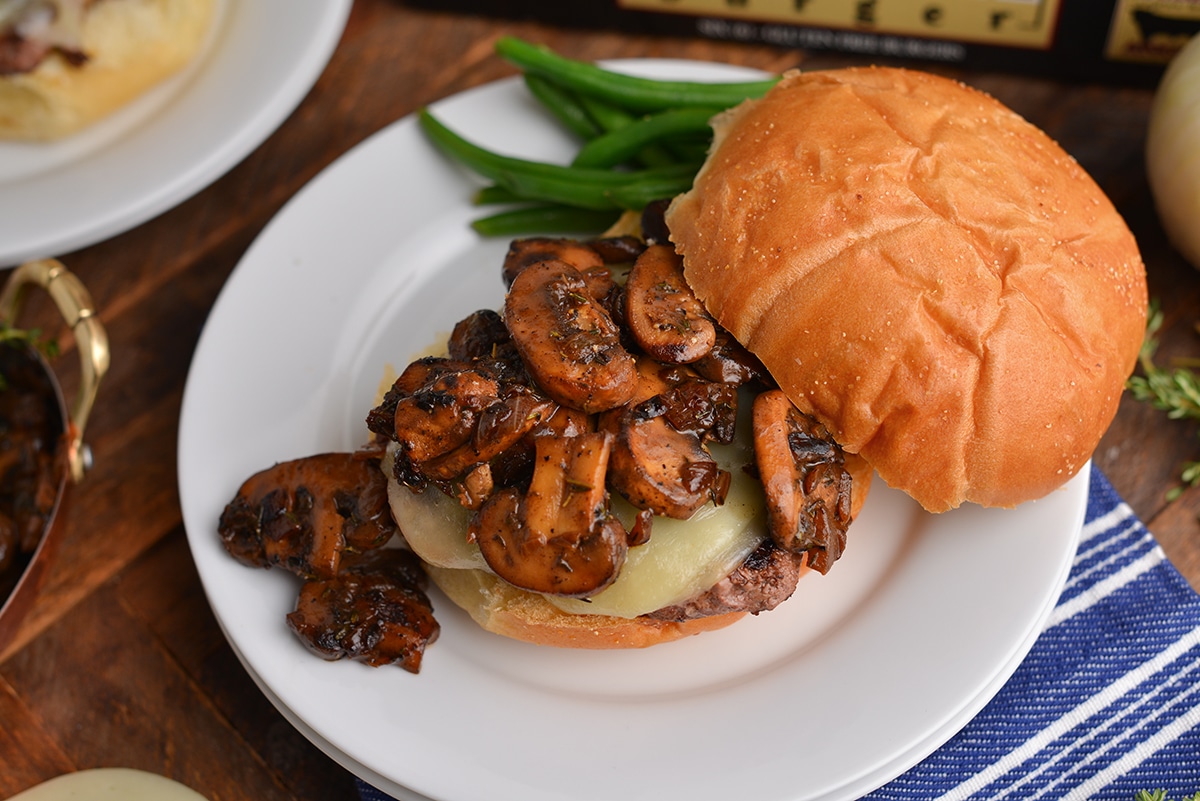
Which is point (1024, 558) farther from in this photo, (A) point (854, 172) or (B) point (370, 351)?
(B) point (370, 351)

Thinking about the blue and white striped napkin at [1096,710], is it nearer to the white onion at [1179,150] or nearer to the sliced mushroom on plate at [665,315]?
the white onion at [1179,150]

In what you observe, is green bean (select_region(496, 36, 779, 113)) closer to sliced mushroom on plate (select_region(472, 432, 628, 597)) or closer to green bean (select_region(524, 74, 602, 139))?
green bean (select_region(524, 74, 602, 139))

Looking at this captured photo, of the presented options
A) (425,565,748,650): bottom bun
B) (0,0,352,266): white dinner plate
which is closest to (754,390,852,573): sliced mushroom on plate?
(425,565,748,650): bottom bun

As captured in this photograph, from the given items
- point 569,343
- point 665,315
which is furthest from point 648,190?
point 569,343

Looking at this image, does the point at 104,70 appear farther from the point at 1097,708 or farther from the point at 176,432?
the point at 1097,708

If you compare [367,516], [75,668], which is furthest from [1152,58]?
[75,668]

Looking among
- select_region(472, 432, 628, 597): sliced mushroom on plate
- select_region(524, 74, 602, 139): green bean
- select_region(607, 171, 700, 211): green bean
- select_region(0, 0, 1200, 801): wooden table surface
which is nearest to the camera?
select_region(472, 432, 628, 597): sliced mushroom on plate

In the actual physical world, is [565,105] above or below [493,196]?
above

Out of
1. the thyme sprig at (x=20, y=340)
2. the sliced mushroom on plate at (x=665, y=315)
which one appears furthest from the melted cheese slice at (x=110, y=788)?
the sliced mushroom on plate at (x=665, y=315)
